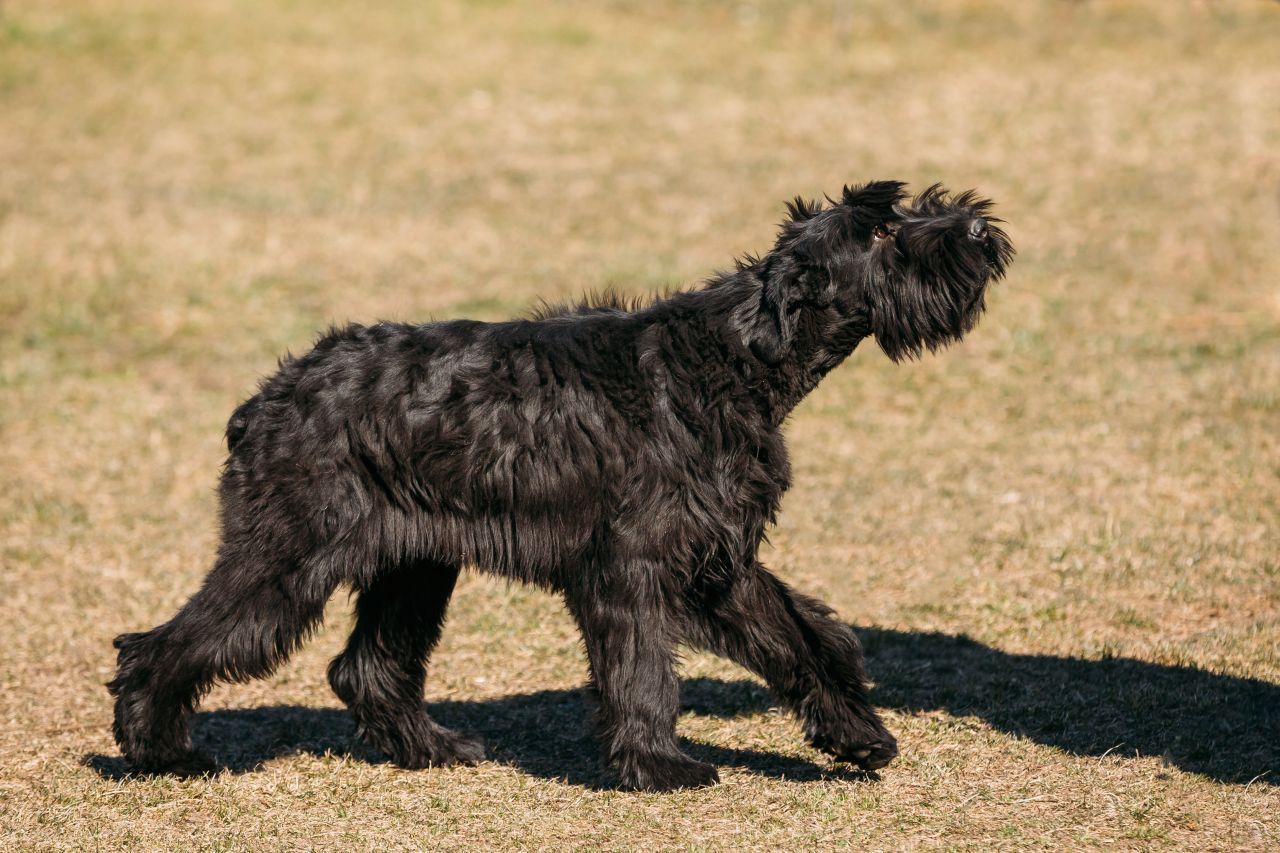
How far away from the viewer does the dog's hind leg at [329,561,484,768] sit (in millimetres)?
6289

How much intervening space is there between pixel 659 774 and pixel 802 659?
678mm

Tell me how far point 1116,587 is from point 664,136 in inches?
478

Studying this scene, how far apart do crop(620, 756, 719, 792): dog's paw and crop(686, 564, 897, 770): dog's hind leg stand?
1.46 feet

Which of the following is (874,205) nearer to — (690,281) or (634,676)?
(634,676)

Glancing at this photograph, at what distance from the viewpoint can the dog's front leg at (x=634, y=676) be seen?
5.59m

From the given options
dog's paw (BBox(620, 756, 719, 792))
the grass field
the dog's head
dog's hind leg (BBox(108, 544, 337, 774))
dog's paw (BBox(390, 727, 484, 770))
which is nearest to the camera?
the dog's head

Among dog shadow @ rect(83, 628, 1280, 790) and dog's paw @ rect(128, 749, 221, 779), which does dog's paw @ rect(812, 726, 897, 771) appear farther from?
dog's paw @ rect(128, 749, 221, 779)

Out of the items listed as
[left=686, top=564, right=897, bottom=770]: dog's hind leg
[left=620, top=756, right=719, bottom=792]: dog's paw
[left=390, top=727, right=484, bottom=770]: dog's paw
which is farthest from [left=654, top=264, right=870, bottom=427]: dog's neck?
[left=390, top=727, right=484, bottom=770]: dog's paw

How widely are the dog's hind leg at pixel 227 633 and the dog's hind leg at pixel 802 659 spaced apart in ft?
4.82

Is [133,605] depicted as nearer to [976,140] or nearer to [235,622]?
[235,622]

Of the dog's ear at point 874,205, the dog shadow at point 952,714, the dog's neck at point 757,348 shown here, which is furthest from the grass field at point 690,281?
the dog's ear at point 874,205

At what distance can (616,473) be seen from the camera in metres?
5.65

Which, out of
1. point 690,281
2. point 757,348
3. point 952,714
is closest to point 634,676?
point 757,348

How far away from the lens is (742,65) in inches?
858
